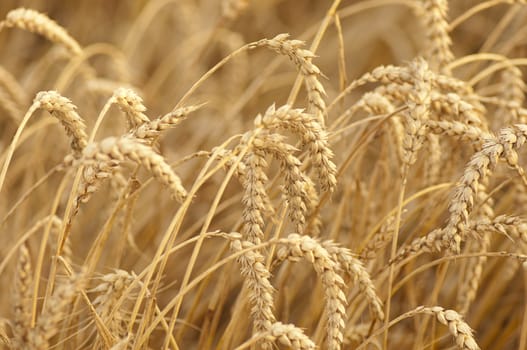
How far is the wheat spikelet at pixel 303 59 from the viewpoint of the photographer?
1.50 meters

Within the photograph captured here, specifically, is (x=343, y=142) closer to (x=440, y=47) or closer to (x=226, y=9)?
(x=440, y=47)

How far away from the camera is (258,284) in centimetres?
132

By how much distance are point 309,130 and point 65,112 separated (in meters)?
0.51

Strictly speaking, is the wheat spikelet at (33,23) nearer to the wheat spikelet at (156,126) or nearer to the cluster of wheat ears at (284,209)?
the cluster of wheat ears at (284,209)

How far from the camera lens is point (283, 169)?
1.39 m

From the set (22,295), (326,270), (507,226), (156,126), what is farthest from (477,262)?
(22,295)

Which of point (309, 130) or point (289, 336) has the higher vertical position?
point (309, 130)

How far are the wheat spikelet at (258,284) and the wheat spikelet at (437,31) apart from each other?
0.99 m

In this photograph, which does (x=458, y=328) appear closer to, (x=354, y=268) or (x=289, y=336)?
(x=354, y=268)

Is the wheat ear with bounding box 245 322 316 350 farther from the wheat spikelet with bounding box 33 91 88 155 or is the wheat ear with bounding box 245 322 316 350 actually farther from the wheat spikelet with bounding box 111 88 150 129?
the wheat spikelet with bounding box 33 91 88 155

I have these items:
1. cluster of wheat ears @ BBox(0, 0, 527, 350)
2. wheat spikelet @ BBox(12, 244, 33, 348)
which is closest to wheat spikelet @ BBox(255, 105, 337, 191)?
cluster of wheat ears @ BBox(0, 0, 527, 350)

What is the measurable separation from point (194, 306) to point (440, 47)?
102 cm

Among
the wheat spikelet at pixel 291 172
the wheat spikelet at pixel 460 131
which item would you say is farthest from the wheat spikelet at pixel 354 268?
the wheat spikelet at pixel 460 131

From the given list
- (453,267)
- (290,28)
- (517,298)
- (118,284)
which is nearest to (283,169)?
(118,284)
